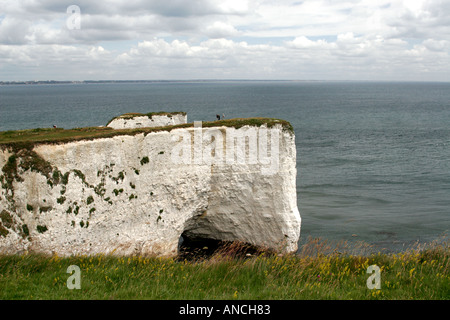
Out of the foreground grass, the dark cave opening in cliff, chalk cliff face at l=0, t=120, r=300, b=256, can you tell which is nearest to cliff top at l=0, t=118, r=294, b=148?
chalk cliff face at l=0, t=120, r=300, b=256

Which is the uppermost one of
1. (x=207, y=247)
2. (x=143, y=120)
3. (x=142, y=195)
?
(x=143, y=120)

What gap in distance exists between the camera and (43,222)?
14820 mm

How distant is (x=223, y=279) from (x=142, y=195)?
295 inches

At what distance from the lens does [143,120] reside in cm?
2622

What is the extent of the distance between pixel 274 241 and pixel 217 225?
3014 mm

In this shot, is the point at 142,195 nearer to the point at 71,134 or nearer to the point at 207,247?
the point at 71,134

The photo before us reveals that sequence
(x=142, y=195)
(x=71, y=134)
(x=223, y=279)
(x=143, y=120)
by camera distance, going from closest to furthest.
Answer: (x=223, y=279)
(x=71, y=134)
(x=142, y=195)
(x=143, y=120)

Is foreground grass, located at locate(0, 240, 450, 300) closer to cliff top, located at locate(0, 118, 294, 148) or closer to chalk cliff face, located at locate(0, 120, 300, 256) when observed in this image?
chalk cliff face, located at locate(0, 120, 300, 256)

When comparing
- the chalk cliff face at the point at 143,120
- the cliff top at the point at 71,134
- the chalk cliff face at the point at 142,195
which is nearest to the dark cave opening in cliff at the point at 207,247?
the chalk cliff face at the point at 142,195

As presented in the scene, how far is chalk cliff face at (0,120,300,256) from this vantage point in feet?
48.1

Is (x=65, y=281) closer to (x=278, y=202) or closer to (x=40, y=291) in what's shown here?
(x=40, y=291)

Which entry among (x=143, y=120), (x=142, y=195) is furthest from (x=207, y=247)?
(x=143, y=120)

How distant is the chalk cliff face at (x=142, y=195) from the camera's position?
14.7 metres
